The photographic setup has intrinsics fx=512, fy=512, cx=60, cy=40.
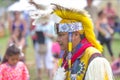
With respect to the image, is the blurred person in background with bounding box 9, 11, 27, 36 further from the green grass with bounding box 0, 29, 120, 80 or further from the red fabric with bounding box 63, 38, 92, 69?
the red fabric with bounding box 63, 38, 92, 69

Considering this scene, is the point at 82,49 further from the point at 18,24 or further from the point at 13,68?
the point at 18,24

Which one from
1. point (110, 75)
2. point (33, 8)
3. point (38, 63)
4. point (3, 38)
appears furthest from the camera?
point (3, 38)

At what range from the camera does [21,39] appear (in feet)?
40.6

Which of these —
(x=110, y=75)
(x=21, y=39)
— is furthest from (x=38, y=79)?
(x=110, y=75)

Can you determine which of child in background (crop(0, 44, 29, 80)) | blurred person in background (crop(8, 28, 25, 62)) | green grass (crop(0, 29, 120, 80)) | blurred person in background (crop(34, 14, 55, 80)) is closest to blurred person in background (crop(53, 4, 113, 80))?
child in background (crop(0, 44, 29, 80))

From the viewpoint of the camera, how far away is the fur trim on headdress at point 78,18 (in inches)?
185

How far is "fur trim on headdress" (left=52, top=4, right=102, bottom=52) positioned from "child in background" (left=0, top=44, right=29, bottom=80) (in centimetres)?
187

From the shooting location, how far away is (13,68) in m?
6.55

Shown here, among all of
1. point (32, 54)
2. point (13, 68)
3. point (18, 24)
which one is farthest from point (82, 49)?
point (32, 54)

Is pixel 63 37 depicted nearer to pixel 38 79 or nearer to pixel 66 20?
pixel 66 20

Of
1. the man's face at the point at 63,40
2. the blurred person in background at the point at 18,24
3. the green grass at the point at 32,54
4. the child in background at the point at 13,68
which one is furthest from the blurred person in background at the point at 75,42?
the blurred person in background at the point at 18,24

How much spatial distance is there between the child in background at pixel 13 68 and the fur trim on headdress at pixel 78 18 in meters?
1.87

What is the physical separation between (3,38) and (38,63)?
1224 centimetres

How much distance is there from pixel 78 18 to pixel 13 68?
2060 mm
